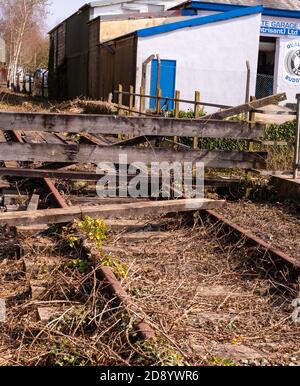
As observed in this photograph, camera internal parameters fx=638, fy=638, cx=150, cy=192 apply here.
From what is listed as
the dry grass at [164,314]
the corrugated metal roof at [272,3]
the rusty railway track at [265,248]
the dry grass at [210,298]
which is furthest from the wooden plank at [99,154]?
the corrugated metal roof at [272,3]

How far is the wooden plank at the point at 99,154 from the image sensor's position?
326 inches

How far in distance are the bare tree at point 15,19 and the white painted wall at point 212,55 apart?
38371 mm

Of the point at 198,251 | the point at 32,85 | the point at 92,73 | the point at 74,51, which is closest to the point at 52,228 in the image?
the point at 198,251

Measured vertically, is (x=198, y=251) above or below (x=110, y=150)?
below

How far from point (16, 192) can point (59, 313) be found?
4758mm

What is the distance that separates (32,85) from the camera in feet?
197

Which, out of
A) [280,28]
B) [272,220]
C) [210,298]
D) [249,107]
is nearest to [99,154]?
[249,107]

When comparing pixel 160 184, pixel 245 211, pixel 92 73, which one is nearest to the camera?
pixel 245 211

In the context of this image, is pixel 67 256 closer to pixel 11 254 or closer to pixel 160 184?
pixel 11 254

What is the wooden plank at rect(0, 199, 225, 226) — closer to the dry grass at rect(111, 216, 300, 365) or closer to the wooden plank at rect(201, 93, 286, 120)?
the dry grass at rect(111, 216, 300, 365)

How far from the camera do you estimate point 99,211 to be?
6.48 meters

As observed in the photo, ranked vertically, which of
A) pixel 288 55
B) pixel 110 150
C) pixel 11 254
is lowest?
pixel 11 254

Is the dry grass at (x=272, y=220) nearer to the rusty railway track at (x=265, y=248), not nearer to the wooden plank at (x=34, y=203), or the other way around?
the rusty railway track at (x=265, y=248)

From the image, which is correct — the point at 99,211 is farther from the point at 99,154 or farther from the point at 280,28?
the point at 280,28
